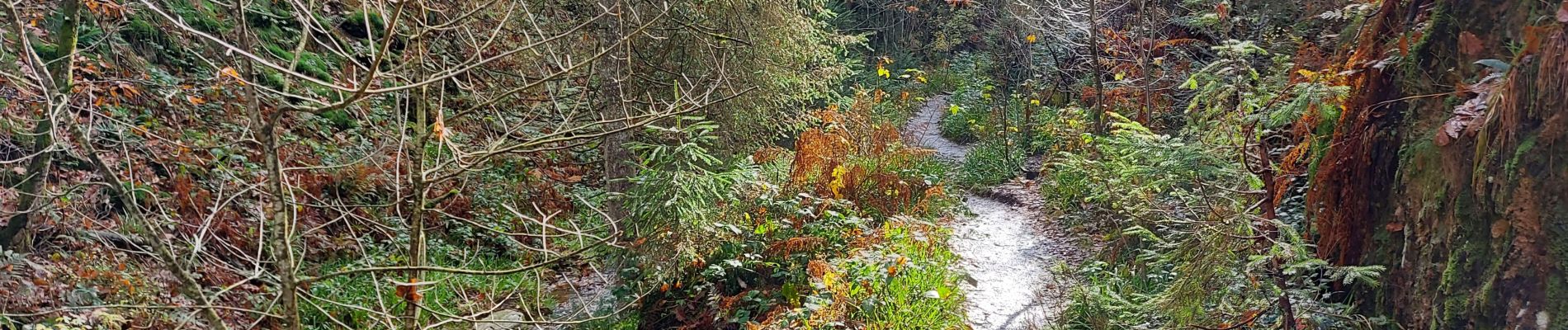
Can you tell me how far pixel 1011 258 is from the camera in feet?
24.9

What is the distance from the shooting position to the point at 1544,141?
289 centimetres

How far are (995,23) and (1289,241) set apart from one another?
11.7 metres

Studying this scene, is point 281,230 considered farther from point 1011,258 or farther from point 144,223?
point 1011,258

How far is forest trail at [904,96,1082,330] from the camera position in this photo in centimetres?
615

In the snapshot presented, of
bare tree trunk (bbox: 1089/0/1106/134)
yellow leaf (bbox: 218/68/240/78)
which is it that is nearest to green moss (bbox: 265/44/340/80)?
yellow leaf (bbox: 218/68/240/78)

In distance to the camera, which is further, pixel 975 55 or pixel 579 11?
pixel 975 55

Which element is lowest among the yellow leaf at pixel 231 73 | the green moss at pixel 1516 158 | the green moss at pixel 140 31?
the green moss at pixel 140 31

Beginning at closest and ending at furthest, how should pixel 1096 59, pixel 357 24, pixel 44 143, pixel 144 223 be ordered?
pixel 144 223, pixel 44 143, pixel 1096 59, pixel 357 24

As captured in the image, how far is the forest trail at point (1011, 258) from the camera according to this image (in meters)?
6.15

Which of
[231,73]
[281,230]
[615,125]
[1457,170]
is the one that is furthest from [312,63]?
[1457,170]

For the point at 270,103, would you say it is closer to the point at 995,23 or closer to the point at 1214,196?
the point at 1214,196

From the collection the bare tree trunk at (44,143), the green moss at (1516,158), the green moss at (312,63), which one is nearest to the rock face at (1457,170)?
the green moss at (1516,158)

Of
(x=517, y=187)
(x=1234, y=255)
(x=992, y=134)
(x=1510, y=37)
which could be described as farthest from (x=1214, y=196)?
(x=992, y=134)

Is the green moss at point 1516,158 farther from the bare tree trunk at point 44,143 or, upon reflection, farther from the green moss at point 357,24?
the green moss at point 357,24
